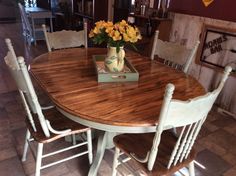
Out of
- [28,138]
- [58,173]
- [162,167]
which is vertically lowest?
[58,173]

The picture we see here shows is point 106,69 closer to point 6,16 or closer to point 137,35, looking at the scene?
point 137,35

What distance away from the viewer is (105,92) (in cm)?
146

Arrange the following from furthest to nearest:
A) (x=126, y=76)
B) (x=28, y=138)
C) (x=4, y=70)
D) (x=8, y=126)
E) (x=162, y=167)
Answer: (x=4, y=70) < (x=8, y=126) < (x=28, y=138) < (x=126, y=76) < (x=162, y=167)

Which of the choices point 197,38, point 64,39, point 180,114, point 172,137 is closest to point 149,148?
point 172,137

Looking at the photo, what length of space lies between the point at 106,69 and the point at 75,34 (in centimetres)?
98

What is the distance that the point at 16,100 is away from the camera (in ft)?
9.50

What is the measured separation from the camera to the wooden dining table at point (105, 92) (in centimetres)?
122

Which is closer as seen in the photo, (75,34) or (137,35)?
(137,35)

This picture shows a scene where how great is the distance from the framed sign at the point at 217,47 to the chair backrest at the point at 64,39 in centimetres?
148

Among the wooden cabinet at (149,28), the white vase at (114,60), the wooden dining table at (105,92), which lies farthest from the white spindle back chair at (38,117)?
the wooden cabinet at (149,28)

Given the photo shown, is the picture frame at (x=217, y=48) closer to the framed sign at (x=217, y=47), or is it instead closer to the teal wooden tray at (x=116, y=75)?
the framed sign at (x=217, y=47)

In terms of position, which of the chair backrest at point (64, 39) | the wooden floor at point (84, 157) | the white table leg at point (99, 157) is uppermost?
the chair backrest at point (64, 39)

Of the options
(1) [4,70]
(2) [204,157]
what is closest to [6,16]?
(1) [4,70]

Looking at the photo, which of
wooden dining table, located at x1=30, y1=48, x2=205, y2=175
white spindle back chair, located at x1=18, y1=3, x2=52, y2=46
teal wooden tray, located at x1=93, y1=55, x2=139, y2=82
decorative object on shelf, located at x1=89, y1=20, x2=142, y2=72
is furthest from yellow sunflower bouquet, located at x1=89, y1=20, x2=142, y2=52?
white spindle back chair, located at x1=18, y1=3, x2=52, y2=46
